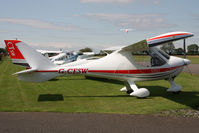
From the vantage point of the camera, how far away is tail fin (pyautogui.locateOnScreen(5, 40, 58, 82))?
26.6 ft

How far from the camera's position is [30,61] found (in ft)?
27.1

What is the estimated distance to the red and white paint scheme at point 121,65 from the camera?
8.11 metres

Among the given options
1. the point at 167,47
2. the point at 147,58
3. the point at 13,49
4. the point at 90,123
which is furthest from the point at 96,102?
the point at 167,47

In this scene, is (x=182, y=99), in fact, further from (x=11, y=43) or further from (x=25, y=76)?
(x=11, y=43)

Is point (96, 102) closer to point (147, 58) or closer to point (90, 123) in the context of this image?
point (90, 123)

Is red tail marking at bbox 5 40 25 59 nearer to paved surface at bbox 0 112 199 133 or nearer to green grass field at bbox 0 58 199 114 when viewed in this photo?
green grass field at bbox 0 58 199 114

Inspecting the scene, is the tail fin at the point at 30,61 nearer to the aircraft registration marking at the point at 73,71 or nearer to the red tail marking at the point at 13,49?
the red tail marking at the point at 13,49

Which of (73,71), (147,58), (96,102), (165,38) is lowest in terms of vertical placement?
(96,102)

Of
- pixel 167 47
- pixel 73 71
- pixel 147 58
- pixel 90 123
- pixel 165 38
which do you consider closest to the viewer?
pixel 90 123

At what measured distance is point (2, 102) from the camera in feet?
26.2

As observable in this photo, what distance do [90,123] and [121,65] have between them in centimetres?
395

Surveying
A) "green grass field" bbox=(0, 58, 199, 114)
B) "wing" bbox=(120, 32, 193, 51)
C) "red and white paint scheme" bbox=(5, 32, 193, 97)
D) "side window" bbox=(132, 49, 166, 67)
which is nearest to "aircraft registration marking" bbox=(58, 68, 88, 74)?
"red and white paint scheme" bbox=(5, 32, 193, 97)

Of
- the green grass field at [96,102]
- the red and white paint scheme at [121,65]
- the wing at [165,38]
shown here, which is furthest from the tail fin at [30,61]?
the wing at [165,38]

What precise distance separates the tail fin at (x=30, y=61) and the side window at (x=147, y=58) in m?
3.56
